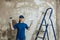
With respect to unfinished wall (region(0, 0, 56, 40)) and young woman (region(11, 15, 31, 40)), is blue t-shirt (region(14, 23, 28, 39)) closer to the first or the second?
young woman (region(11, 15, 31, 40))

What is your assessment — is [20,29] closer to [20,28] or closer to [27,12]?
[20,28]

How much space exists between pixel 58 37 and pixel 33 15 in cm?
91

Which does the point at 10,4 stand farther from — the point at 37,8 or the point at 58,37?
the point at 58,37

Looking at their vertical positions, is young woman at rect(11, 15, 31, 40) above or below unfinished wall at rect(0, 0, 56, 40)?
below

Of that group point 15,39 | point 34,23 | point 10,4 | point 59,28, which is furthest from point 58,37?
point 10,4

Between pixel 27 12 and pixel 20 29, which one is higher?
pixel 27 12

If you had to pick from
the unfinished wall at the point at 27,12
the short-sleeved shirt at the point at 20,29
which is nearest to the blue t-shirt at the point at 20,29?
the short-sleeved shirt at the point at 20,29

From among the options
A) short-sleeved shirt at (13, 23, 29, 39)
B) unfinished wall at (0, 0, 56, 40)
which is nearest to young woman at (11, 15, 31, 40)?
short-sleeved shirt at (13, 23, 29, 39)

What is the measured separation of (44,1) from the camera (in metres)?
5.20

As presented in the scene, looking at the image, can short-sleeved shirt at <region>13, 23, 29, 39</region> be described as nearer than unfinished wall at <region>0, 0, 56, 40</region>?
Yes

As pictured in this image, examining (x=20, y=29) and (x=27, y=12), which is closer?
(x=20, y=29)

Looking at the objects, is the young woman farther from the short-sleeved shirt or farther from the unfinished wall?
the unfinished wall

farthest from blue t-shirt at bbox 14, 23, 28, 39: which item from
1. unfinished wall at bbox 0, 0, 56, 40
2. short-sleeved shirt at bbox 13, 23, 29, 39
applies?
unfinished wall at bbox 0, 0, 56, 40

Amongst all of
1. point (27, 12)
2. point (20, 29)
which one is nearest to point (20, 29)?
point (20, 29)
